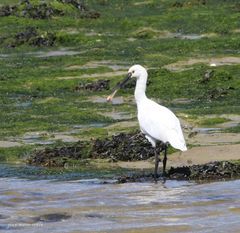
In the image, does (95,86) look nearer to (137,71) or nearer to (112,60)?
(112,60)

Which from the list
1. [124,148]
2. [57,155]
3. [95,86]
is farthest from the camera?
[95,86]

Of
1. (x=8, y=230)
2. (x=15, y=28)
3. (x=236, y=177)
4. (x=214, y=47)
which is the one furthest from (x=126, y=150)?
(x=15, y=28)

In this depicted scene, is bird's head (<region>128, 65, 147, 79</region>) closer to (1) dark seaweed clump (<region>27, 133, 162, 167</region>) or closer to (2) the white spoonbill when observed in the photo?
(2) the white spoonbill

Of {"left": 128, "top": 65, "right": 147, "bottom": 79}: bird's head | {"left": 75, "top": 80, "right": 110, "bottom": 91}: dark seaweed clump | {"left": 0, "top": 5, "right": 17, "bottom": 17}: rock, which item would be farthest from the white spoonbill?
{"left": 0, "top": 5, "right": 17, "bottom": 17}: rock

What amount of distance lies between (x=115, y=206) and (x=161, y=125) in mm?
2573

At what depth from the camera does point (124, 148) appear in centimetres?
1547

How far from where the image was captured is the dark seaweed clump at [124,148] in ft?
50.4

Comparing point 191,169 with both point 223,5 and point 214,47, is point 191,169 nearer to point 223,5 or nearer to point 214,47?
point 214,47

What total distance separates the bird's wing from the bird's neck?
0.30m

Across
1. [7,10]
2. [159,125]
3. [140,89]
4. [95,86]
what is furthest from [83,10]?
[159,125]

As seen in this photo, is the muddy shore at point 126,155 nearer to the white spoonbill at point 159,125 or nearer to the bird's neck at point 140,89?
the white spoonbill at point 159,125

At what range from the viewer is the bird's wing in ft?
43.8

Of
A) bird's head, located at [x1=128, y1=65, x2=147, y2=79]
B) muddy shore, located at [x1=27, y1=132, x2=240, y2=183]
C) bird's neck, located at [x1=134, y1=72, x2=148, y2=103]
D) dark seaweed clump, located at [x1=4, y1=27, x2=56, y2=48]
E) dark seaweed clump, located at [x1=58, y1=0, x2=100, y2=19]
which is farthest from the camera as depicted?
dark seaweed clump, located at [x1=58, y1=0, x2=100, y2=19]

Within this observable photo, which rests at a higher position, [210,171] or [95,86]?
[210,171]
